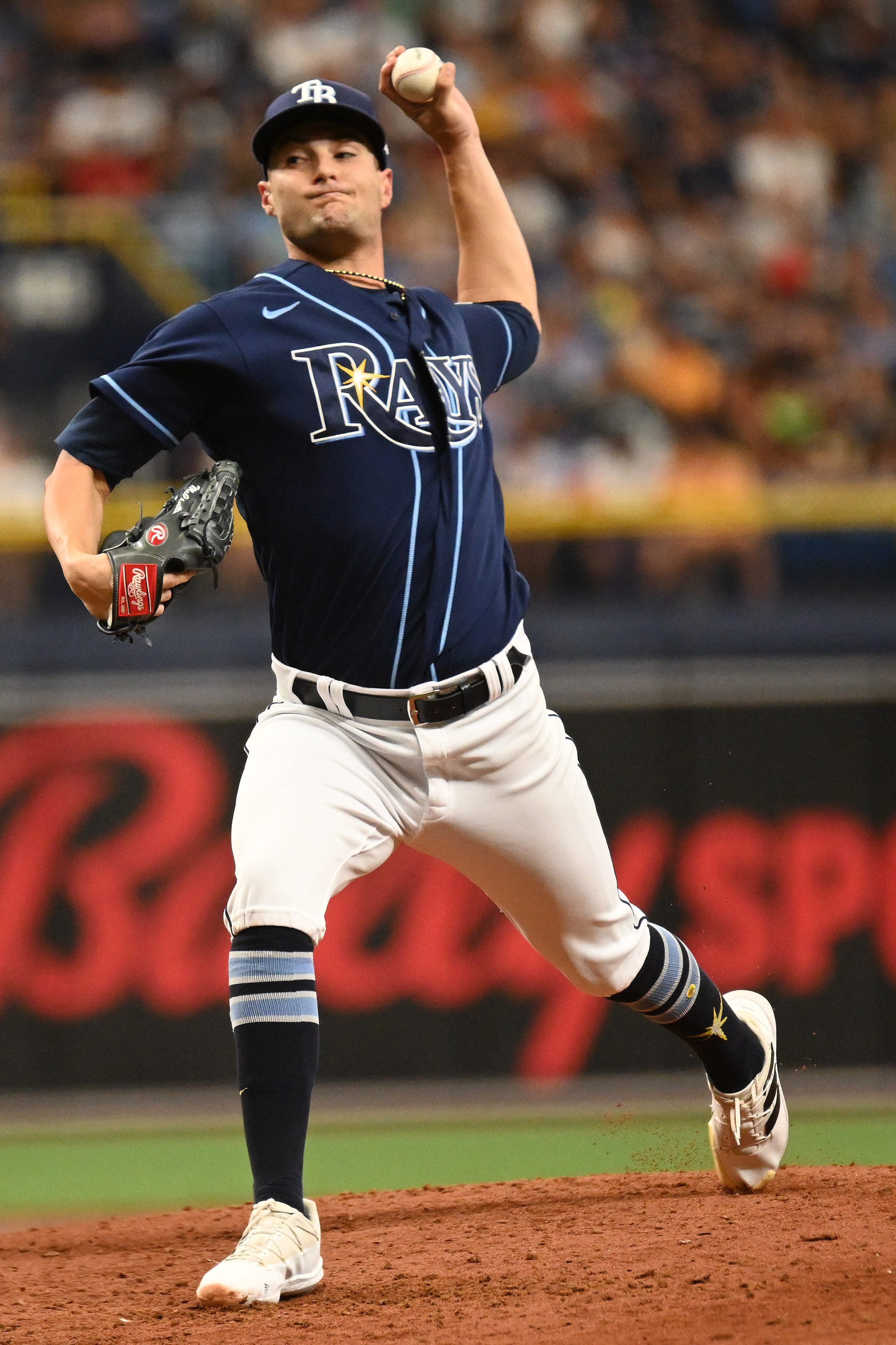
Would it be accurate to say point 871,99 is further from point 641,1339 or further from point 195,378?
point 641,1339

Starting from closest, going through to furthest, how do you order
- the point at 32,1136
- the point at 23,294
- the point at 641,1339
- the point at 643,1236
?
the point at 641,1339
the point at 643,1236
the point at 32,1136
the point at 23,294

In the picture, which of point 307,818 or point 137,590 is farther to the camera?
point 307,818

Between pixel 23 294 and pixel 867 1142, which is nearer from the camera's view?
pixel 867 1142

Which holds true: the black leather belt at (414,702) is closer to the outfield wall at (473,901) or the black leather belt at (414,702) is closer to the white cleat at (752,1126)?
the white cleat at (752,1126)

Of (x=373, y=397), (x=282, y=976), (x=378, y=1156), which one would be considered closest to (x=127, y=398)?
(x=373, y=397)

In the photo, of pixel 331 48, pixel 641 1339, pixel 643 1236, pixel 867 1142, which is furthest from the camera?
pixel 331 48

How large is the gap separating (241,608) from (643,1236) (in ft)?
13.0

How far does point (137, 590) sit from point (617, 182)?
6734 mm

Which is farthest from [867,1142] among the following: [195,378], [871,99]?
[871,99]

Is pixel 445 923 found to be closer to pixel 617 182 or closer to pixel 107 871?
pixel 107 871

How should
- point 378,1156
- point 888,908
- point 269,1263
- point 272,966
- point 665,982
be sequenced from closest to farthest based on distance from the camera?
point 269,1263 < point 272,966 < point 665,982 < point 378,1156 < point 888,908

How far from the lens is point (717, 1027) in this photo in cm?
350

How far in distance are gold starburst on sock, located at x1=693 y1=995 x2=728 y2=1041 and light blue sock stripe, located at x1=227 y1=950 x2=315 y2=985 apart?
1031 mm

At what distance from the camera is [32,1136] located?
6.41 m
